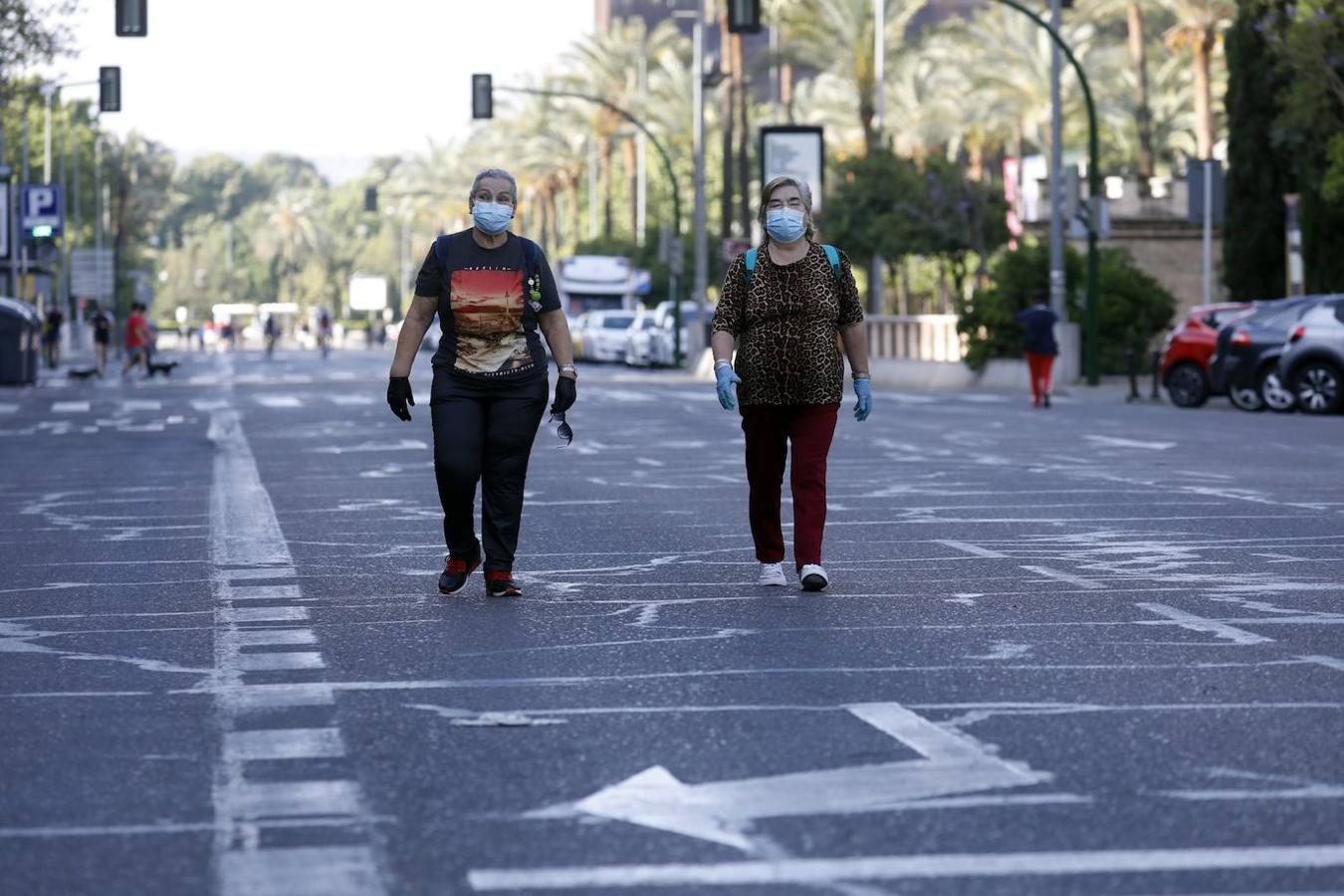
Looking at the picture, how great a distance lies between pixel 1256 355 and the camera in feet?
110

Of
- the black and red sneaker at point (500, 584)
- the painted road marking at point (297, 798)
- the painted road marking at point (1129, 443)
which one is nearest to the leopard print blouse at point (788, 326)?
the black and red sneaker at point (500, 584)

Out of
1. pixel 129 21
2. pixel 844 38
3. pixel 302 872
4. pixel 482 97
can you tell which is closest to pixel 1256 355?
pixel 129 21

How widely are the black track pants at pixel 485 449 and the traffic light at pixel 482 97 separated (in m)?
38.3

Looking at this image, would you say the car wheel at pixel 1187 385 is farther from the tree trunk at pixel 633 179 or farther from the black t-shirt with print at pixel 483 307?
the tree trunk at pixel 633 179

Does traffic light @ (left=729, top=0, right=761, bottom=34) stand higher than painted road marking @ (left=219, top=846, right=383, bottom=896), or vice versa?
traffic light @ (left=729, top=0, right=761, bottom=34)

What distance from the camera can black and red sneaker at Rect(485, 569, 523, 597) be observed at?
11141mm

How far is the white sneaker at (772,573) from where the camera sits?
11.5 meters

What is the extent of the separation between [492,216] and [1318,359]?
74.8 feet

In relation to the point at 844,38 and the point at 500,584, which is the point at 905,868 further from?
the point at 844,38

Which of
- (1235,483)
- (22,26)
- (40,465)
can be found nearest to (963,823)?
(1235,483)

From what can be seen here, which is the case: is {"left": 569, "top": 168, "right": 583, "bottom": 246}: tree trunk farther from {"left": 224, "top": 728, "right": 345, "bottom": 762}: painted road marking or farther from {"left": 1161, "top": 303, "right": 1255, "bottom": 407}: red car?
{"left": 224, "top": 728, "right": 345, "bottom": 762}: painted road marking

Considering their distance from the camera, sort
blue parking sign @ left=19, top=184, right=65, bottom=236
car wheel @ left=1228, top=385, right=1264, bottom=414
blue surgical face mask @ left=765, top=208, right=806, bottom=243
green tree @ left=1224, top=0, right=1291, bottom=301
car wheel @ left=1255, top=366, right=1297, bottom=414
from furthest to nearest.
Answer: blue parking sign @ left=19, top=184, right=65, bottom=236 → green tree @ left=1224, top=0, right=1291, bottom=301 → car wheel @ left=1228, top=385, right=1264, bottom=414 → car wheel @ left=1255, top=366, right=1297, bottom=414 → blue surgical face mask @ left=765, top=208, right=806, bottom=243

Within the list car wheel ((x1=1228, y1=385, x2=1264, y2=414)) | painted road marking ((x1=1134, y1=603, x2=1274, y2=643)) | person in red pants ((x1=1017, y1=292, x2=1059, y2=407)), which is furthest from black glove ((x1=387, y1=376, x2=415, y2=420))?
person in red pants ((x1=1017, y1=292, x2=1059, y2=407))

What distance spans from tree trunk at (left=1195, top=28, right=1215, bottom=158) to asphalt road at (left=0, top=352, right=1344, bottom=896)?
4142cm
